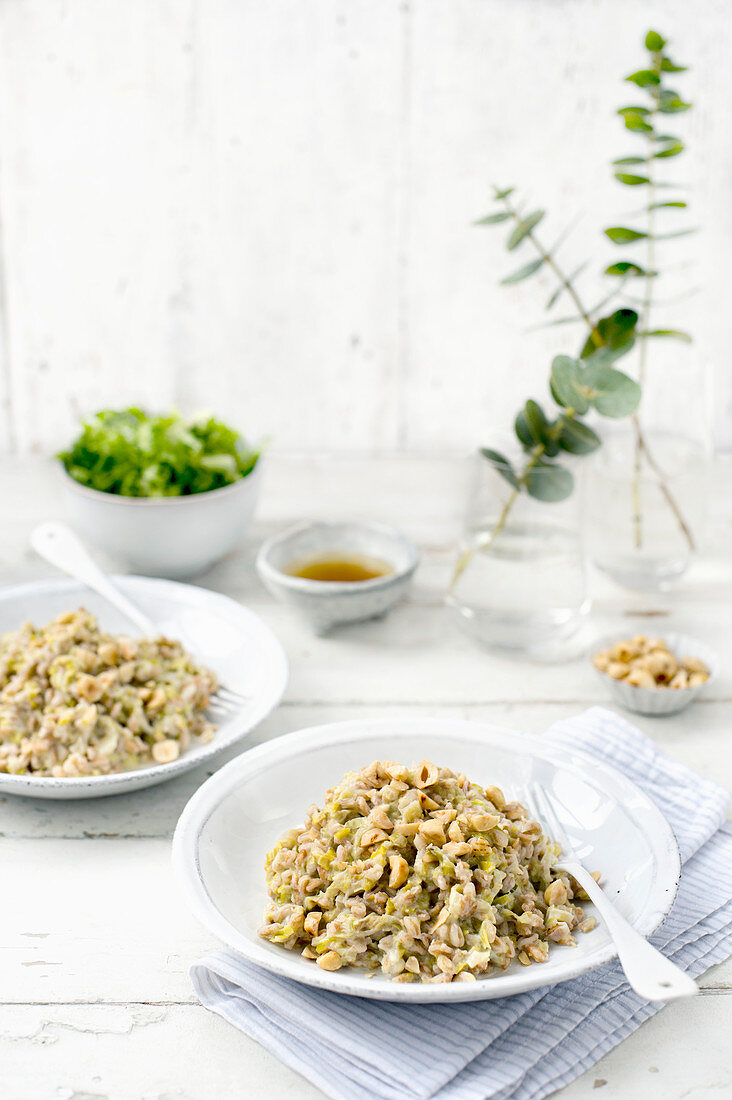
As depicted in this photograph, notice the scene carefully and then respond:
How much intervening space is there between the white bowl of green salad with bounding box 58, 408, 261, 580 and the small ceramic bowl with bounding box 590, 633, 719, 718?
2.18 feet

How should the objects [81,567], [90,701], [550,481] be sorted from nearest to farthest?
[90,701] → [550,481] → [81,567]

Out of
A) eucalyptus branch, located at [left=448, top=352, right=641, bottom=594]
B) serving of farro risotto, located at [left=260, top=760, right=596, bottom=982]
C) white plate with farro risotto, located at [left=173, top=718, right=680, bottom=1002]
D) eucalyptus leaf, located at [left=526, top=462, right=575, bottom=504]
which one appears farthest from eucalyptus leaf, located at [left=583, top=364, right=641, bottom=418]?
serving of farro risotto, located at [left=260, top=760, right=596, bottom=982]

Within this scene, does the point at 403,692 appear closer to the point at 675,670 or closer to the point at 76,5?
the point at 675,670

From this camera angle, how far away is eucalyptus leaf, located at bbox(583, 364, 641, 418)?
1.50 m

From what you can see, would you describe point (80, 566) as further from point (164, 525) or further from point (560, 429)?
point (560, 429)

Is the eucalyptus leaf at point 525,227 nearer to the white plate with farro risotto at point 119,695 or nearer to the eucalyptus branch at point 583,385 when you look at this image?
the eucalyptus branch at point 583,385

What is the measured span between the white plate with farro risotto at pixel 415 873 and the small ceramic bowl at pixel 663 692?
11.9 inches

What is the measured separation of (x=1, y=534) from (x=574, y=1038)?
58.0 inches

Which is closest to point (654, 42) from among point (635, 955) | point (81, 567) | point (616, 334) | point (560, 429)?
point (616, 334)

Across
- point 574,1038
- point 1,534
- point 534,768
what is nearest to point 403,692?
point 534,768

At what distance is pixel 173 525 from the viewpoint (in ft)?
5.94

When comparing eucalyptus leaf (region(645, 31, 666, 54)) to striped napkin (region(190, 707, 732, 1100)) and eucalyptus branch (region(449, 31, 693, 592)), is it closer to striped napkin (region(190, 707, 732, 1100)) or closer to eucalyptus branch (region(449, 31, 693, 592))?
eucalyptus branch (region(449, 31, 693, 592))

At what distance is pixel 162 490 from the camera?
6.10ft

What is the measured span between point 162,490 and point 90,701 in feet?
1.87
